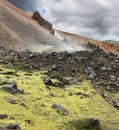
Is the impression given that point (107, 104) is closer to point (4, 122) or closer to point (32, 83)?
point (32, 83)

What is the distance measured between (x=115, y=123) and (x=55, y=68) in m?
16.4

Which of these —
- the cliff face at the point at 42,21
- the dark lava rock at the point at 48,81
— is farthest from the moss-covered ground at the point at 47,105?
the cliff face at the point at 42,21

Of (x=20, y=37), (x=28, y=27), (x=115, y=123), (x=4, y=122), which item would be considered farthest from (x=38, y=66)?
(x=28, y=27)

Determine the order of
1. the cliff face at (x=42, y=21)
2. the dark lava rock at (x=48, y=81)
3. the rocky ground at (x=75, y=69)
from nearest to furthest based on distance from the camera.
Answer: the dark lava rock at (x=48, y=81), the rocky ground at (x=75, y=69), the cliff face at (x=42, y=21)

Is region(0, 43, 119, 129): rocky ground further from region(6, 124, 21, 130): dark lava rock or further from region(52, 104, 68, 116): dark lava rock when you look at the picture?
region(6, 124, 21, 130): dark lava rock

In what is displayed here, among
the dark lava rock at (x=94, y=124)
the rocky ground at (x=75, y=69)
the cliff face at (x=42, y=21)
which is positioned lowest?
the dark lava rock at (x=94, y=124)

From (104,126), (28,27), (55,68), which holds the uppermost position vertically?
(28,27)

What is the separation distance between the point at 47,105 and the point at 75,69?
652 inches

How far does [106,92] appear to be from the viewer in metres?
41.8

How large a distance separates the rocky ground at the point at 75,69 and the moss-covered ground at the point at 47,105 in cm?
76

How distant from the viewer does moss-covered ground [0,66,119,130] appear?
27.4m

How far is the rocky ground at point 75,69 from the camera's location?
40.7 metres

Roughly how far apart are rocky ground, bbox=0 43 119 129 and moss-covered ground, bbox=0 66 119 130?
2.48 ft

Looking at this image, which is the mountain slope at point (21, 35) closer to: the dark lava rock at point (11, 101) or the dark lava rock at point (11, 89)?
the dark lava rock at point (11, 89)
